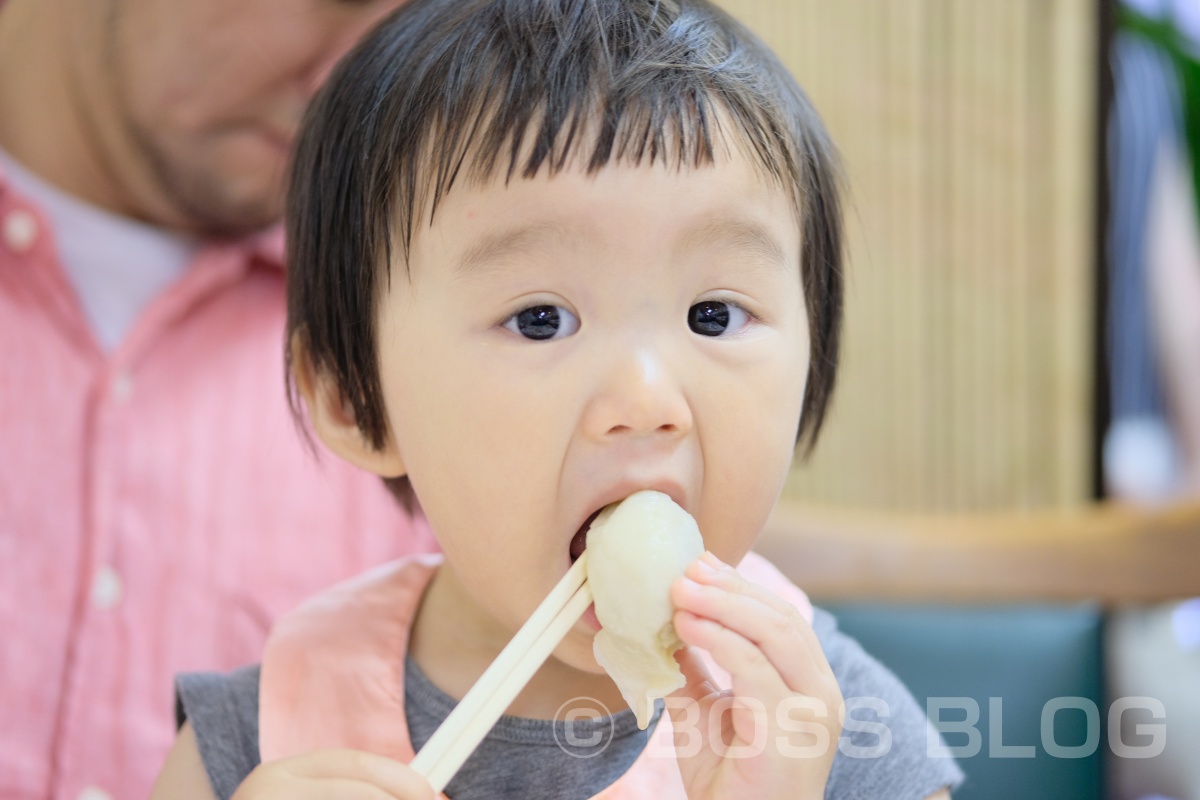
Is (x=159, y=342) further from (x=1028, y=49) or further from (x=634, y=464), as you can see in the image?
(x=1028, y=49)

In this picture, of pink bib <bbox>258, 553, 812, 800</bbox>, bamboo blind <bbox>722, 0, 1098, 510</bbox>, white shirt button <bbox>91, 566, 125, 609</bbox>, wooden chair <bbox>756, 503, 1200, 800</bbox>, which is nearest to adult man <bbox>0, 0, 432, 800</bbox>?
white shirt button <bbox>91, 566, 125, 609</bbox>

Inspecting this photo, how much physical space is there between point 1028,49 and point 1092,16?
163mm

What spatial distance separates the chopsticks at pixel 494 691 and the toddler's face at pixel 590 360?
0.23 ft

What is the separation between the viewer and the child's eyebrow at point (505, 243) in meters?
0.85

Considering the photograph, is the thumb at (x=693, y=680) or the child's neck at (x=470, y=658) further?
the child's neck at (x=470, y=658)

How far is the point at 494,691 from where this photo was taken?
2.54ft

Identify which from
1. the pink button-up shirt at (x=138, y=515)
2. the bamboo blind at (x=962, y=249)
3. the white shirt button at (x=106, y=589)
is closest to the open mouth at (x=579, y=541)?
the pink button-up shirt at (x=138, y=515)

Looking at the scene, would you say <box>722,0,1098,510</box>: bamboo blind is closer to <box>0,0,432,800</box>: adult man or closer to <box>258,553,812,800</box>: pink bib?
<box>0,0,432,800</box>: adult man

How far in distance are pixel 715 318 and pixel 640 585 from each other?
228 millimetres

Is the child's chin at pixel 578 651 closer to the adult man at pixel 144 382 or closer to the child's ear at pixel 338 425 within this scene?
the child's ear at pixel 338 425

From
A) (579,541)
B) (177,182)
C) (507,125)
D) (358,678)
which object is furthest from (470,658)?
(177,182)

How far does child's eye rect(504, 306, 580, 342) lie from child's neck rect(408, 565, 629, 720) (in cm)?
31

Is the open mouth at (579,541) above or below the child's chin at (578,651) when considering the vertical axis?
above

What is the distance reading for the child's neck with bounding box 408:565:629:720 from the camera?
103 cm
